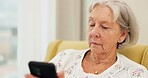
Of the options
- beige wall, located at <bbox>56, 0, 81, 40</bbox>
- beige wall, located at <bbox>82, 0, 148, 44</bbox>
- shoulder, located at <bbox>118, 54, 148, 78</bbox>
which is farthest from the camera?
beige wall, located at <bbox>56, 0, 81, 40</bbox>

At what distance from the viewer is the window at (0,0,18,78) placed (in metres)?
1.96

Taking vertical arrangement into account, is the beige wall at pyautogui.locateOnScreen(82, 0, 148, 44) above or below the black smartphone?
above

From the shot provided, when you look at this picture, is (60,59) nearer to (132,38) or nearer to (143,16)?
(132,38)

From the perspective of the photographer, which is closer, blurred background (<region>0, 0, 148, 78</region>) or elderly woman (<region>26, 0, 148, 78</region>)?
elderly woman (<region>26, 0, 148, 78</region>)

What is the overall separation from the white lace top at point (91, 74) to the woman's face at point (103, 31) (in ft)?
0.34

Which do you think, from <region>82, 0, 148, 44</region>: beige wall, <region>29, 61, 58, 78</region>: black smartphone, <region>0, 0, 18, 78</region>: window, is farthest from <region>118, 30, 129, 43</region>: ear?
<region>0, 0, 18, 78</region>: window

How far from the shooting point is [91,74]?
4.44ft

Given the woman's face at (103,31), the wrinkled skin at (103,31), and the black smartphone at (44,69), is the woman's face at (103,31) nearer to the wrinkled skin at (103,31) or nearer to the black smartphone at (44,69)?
the wrinkled skin at (103,31)

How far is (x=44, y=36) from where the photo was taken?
2084 mm

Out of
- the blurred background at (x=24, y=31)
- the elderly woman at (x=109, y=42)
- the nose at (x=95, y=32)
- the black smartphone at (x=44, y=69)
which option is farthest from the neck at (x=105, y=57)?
the blurred background at (x=24, y=31)

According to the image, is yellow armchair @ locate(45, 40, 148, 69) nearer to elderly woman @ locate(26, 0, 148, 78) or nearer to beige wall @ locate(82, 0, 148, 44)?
elderly woman @ locate(26, 0, 148, 78)

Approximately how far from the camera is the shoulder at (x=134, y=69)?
1.25 meters

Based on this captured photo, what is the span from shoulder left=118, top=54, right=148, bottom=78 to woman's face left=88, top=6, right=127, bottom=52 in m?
0.11

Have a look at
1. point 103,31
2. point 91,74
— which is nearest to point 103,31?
point 103,31
